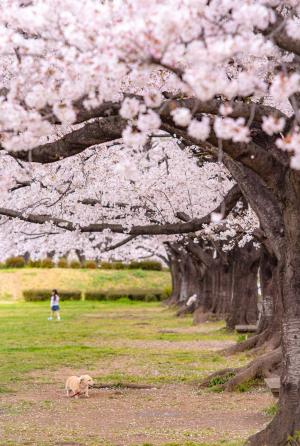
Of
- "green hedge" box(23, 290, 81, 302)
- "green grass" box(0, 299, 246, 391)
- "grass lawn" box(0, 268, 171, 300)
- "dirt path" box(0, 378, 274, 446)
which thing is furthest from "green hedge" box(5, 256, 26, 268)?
"dirt path" box(0, 378, 274, 446)

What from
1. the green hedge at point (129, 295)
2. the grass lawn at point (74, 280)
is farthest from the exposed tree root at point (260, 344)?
the grass lawn at point (74, 280)

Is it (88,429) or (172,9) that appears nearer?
(172,9)

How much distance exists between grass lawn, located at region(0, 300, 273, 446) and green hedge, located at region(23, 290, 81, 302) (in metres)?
26.6

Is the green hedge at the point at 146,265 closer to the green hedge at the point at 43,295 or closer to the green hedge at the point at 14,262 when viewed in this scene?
the green hedge at the point at 14,262

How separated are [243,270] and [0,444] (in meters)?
20.2

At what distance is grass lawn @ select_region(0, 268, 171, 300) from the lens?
68181 millimetres

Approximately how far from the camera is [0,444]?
11609 mm

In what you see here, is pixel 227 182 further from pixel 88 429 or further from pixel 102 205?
pixel 88 429

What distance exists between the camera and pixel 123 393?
17078 millimetres

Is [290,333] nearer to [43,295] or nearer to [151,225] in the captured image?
[151,225]

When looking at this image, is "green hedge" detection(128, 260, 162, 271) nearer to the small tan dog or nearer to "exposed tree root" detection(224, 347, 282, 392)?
"exposed tree root" detection(224, 347, 282, 392)

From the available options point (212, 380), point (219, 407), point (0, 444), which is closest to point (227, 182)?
point (212, 380)

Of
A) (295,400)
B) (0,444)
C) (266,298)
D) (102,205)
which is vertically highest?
(102,205)

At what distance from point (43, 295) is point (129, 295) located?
20.1 feet
